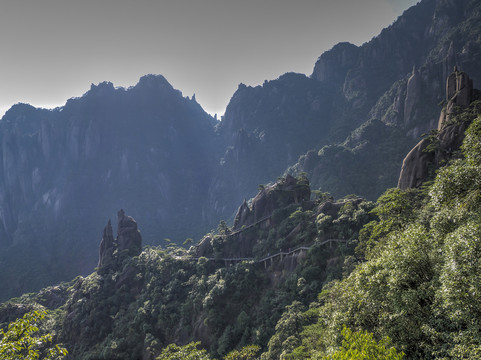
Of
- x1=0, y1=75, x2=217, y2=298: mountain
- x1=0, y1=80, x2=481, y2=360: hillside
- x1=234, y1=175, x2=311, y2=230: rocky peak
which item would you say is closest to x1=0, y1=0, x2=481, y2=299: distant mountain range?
x1=0, y1=75, x2=217, y2=298: mountain

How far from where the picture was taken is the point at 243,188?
558 ft

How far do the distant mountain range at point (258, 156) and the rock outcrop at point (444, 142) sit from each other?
41501mm

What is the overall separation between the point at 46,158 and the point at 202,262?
621 ft

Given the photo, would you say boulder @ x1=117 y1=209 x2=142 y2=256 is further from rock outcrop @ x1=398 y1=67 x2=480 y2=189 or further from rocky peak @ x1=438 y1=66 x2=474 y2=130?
rocky peak @ x1=438 y1=66 x2=474 y2=130

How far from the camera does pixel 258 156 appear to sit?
17588 centimetres

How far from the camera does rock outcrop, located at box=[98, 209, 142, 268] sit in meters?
68.4

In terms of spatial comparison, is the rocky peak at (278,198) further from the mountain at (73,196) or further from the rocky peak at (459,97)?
the mountain at (73,196)

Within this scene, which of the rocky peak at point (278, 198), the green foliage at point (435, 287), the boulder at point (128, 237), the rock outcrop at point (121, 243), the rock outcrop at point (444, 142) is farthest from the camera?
the boulder at point (128, 237)

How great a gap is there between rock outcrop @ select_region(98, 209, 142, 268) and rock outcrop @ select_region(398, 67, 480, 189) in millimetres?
60081

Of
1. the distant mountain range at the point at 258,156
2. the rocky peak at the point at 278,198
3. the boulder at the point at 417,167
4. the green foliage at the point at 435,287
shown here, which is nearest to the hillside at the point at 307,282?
the green foliage at the point at 435,287

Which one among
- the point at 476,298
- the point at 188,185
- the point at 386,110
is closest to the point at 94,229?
the point at 188,185

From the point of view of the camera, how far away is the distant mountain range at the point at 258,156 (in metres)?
94.8

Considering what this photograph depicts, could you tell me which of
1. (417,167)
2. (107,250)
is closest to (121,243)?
(107,250)

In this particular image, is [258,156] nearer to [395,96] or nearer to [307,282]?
[395,96]
